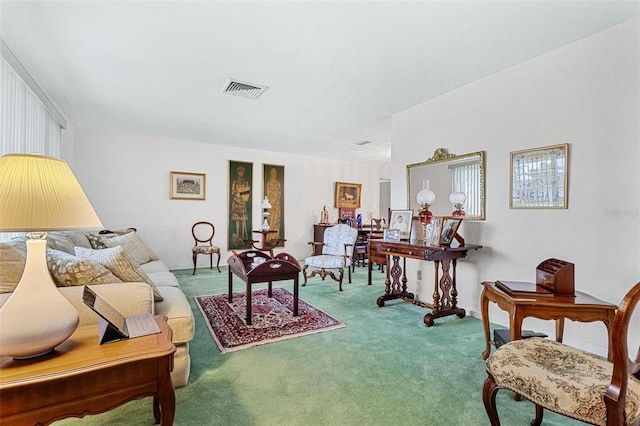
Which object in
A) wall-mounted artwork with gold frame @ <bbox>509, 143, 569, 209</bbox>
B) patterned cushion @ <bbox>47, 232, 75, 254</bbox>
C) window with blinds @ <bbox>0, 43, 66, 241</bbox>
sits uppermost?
window with blinds @ <bbox>0, 43, 66, 241</bbox>

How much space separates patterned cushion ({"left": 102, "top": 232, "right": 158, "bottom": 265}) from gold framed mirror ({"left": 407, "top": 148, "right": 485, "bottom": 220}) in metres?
3.48

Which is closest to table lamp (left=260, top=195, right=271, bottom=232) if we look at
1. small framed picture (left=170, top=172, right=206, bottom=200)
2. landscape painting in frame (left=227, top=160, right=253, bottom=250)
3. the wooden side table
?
landscape painting in frame (left=227, top=160, right=253, bottom=250)

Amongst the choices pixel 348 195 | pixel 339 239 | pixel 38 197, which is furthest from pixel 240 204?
pixel 38 197

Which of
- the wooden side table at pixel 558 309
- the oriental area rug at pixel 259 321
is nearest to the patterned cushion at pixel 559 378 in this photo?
the wooden side table at pixel 558 309

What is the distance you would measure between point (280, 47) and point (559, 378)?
Answer: 8.96 feet

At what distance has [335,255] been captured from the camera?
4.98 m

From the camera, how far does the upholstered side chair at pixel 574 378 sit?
3.51ft

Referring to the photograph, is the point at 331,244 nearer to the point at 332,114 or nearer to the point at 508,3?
the point at 332,114

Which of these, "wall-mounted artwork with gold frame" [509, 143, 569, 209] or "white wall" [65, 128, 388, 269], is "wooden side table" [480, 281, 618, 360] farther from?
"white wall" [65, 128, 388, 269]

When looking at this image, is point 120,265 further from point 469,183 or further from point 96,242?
point 469,183

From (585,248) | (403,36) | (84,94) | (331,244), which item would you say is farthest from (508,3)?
(84,94)

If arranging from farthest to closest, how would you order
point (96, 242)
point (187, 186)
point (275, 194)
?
point (275, 194) → point (187, 186) → point (96, 242)

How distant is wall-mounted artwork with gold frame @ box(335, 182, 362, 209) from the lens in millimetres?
7523

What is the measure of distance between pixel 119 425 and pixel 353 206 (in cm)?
663
